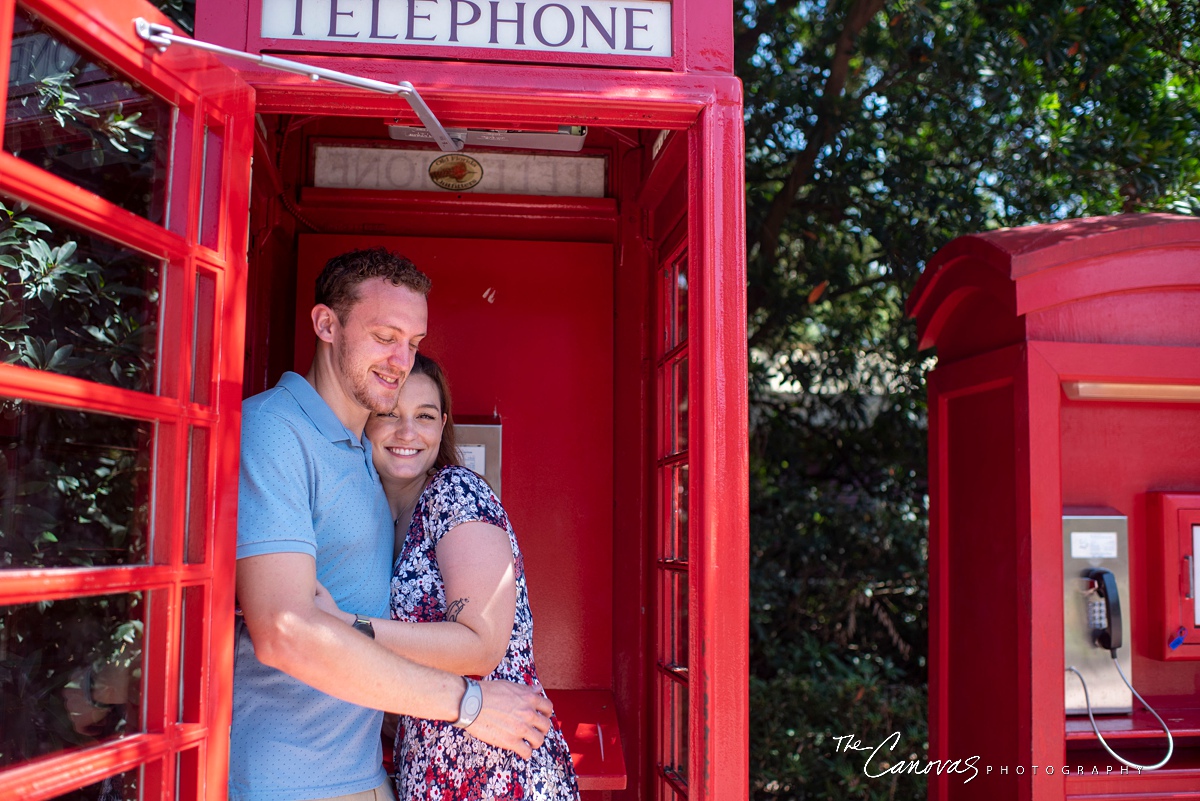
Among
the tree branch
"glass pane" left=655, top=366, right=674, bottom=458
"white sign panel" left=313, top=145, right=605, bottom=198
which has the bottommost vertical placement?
"glass pane" left=655, top=366, right=674, bottom=458

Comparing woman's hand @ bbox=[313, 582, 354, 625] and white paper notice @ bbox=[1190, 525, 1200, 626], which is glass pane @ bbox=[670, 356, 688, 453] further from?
white paper notice @ bbox=[1190, 525, 1200, 626]

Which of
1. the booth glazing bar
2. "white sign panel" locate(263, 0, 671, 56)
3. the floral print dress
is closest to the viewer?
the booth glazing bar

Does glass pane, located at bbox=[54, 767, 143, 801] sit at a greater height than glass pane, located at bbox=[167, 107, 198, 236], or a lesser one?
lesser

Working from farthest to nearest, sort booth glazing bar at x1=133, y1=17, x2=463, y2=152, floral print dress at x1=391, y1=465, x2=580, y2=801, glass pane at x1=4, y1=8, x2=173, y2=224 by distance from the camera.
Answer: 1. floral print dress at x1=391, y1=465, x2=580, y2=801
2. booth glazing bar at x1=133, y1=17, x2=463, y2=152
3. glass pane at x1=4, y1=8, x2=173, y2=224

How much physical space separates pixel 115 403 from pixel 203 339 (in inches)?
11.2

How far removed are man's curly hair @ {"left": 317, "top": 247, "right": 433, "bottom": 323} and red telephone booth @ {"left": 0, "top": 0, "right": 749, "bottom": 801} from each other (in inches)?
9.3

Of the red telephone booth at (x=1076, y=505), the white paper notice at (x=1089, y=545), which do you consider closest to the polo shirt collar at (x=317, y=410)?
the red telephone booth at (x=1076, y=505)

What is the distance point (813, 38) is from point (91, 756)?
537cm

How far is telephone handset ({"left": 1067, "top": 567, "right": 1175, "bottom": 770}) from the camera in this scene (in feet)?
10.1

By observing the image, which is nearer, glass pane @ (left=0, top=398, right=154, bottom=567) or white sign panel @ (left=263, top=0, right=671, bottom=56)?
glass pane @ (left=0, top=398, right=154, bottom=567)

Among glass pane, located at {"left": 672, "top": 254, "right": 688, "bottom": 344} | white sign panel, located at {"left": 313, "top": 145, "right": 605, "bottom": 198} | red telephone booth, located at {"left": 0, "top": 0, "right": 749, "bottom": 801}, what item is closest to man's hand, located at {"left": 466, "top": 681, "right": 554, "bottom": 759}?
red telephone booth, located at {"left": 0, "top": 0, "right": 749, "bottom": 801}

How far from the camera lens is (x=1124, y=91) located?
523 cm

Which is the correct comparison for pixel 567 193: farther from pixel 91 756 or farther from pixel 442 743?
pixel 91 756

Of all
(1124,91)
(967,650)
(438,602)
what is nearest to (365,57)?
(438,602)
